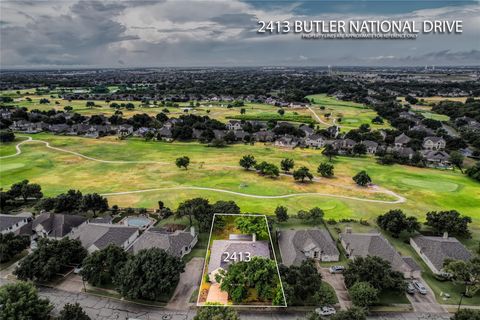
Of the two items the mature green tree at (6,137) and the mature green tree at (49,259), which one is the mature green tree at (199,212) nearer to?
the mature green tree at (49,259)

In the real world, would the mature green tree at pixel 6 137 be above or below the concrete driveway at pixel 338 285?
above

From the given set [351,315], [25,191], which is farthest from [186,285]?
[25,191]

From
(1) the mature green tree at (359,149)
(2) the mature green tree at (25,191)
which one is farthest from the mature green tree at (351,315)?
(1) the mature green tree at (359,149)

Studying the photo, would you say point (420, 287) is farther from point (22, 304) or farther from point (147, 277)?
point (22, 304)

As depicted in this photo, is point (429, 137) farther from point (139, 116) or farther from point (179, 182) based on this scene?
point (139, 116)

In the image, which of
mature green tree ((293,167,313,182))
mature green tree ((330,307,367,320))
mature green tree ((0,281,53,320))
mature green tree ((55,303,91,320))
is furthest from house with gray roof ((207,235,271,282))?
mature green tree ((293,167,313,182))

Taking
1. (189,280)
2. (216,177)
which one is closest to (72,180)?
(216,177)
